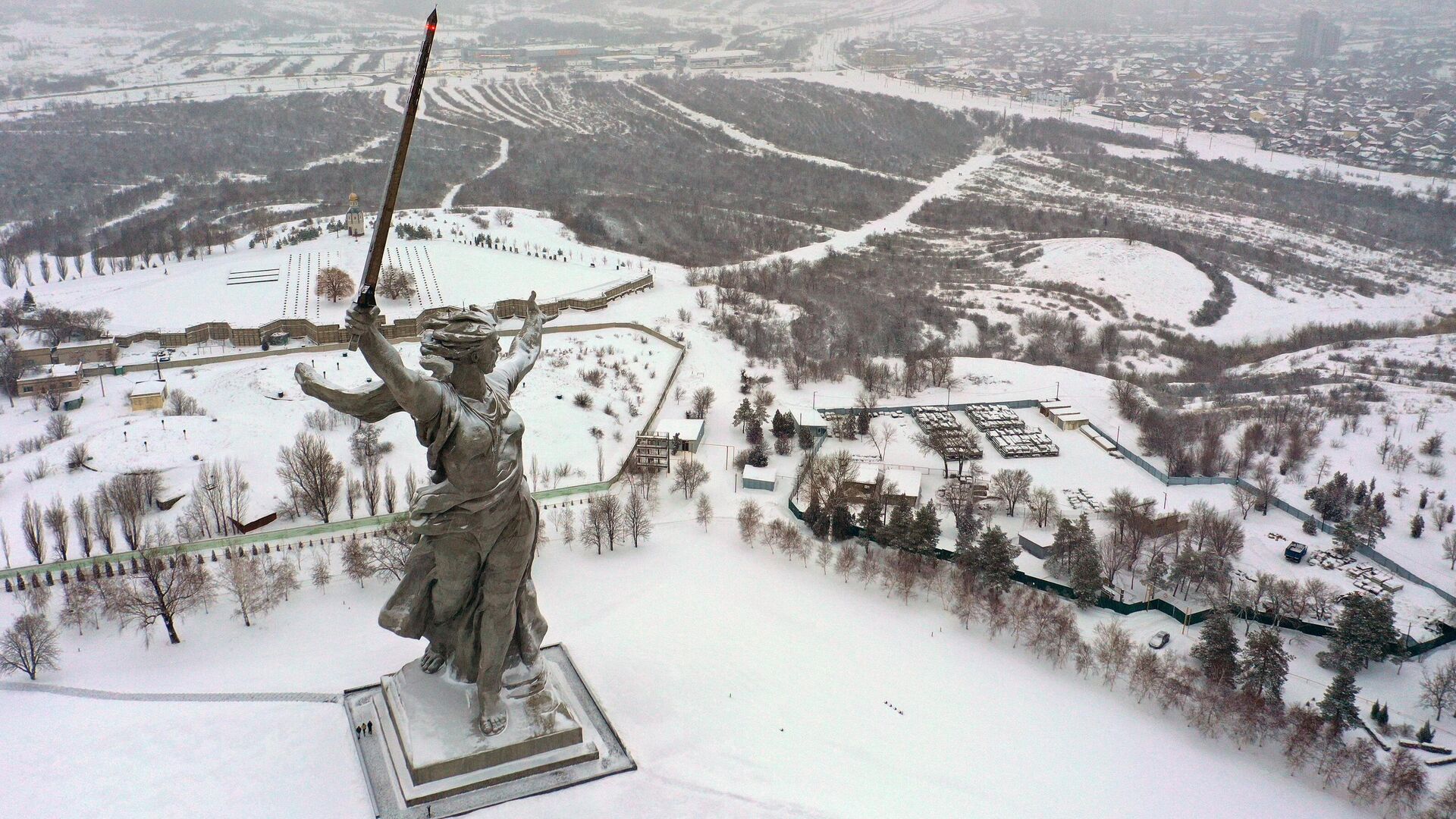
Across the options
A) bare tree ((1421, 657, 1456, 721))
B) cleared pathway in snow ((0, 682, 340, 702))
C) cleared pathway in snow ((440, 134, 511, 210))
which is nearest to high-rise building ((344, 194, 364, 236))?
cleared pathway in snow ((440, 134, 511, 210))

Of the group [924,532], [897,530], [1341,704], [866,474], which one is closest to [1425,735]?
[1341,704]

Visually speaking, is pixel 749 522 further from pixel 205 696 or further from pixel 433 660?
pixel 205 696

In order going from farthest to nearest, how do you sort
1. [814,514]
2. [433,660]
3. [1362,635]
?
[814,514] → [1362,635] → [433,660]

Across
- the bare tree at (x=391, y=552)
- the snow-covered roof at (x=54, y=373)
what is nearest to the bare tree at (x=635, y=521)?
the bare tree at (x=391, y=552)

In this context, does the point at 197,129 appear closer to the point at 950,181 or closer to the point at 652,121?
the point at 652,121

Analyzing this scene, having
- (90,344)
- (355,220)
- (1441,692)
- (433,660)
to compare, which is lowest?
(1441,692)

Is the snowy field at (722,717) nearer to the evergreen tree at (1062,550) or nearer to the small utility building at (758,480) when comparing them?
the evergreen tree at (1062,550)

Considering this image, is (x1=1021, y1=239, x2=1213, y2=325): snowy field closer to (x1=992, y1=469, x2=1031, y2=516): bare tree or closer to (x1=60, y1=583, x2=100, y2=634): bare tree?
(x1=992, y1=469, x2=1031, y2=516): bare tree
